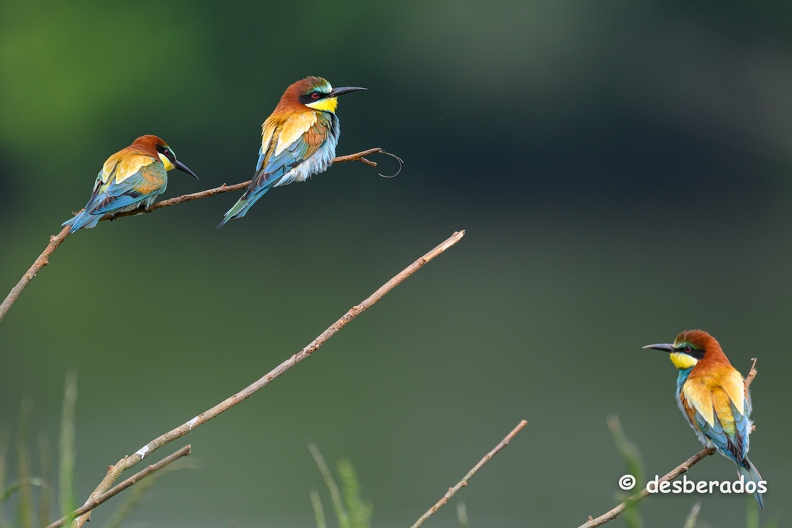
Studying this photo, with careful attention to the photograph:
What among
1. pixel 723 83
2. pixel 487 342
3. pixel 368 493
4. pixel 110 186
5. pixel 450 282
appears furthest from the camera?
pixel 723 83

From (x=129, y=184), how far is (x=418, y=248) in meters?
12.1

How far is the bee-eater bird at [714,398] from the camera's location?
2469 millimetres

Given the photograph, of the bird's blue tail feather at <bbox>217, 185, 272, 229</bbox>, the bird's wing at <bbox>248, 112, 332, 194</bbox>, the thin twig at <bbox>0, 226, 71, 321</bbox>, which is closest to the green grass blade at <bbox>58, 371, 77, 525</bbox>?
the thin twig at <bbox>0, 226, 71, 321</bbox>

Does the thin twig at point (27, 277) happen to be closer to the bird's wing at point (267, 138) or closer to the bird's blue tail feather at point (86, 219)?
the bird's blue tail feather at point (86, 219)

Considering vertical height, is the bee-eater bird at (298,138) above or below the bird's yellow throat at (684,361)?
above

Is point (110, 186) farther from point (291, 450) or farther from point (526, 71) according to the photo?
point (526, 71)

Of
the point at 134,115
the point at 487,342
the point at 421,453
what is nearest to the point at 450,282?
the point at 487,342

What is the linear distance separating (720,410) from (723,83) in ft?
63.1

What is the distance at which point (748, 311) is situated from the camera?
11.4 meters

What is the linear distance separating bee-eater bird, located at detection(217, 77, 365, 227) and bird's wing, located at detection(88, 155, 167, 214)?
1.08 ft

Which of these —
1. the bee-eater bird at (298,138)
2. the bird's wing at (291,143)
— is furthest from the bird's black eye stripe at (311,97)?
the bird's wing at (291,143)

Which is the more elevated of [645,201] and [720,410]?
[720,410]

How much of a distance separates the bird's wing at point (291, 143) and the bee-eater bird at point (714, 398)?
134 centimetres

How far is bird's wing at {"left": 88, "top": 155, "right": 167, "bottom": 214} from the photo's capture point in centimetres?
317
